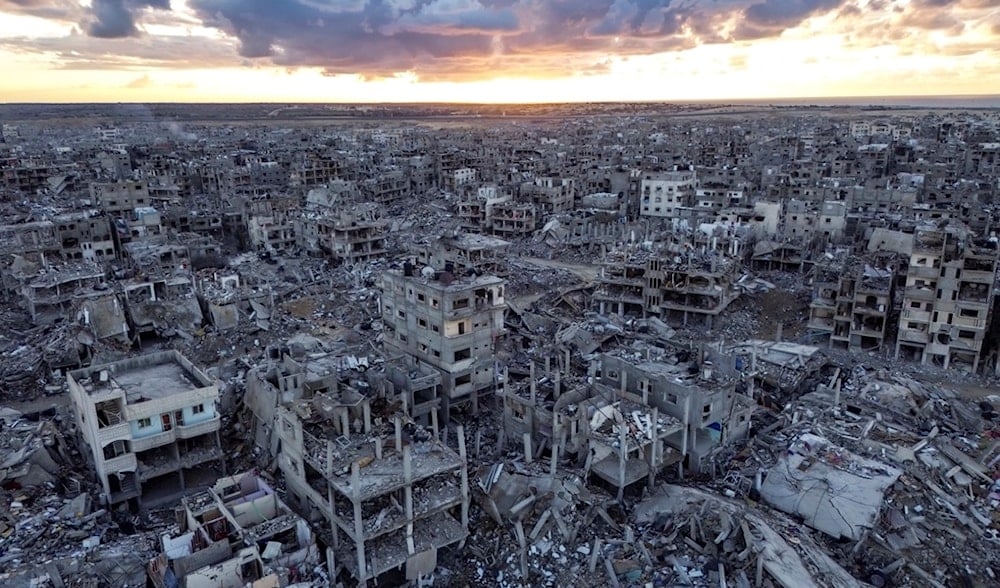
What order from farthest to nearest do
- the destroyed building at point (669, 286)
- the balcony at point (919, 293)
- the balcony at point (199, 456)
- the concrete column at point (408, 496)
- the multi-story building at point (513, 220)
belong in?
the multi-story building at point (513, 220), the destroyed building at point (669, 286), the balcony at point (919, 293), the balcony at point (199, 456), the concrete column at point (408, 496)

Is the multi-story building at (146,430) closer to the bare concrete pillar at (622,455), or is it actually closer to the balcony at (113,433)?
the balcony at (113,433)

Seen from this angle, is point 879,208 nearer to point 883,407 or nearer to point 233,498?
point 883,407

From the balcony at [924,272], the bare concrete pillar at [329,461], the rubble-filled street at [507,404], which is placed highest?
the balcony at [924,272]

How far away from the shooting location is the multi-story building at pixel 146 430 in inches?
1005

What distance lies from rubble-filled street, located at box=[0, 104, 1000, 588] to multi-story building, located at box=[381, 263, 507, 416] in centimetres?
17

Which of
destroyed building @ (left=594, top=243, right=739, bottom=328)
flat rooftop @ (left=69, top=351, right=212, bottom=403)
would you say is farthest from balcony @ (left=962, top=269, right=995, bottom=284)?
flat rooftop @ (left=69, top=351, right=212, bottom=403)

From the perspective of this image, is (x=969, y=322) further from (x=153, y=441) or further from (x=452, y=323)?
(x=153, y=441)

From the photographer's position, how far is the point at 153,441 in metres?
26.2

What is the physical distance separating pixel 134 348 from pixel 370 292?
56.6ft

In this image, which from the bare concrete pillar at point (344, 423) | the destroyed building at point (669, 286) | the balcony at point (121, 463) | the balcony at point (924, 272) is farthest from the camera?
the destroyed building at point (669, 286)

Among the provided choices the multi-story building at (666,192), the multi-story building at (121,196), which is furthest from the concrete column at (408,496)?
the multi-story building at (121,196)

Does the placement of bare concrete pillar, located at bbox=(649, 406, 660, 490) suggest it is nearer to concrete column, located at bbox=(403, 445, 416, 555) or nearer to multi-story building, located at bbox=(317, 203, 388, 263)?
concrete column, located at bbox=(403, 445, 416, 555)

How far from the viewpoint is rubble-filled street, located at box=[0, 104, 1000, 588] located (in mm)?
22781

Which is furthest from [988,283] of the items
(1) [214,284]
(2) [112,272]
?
(2) [112,272]
